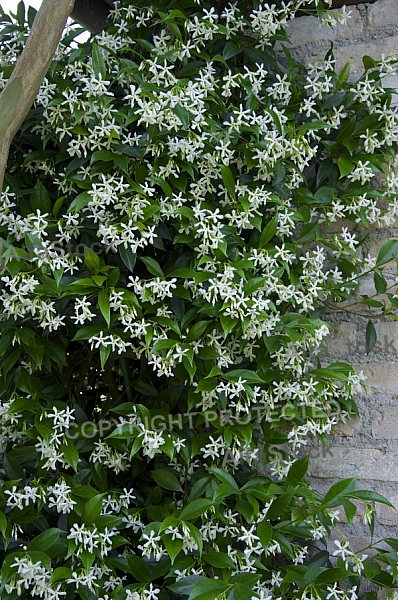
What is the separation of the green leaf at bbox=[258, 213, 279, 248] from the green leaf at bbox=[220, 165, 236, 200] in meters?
0.10

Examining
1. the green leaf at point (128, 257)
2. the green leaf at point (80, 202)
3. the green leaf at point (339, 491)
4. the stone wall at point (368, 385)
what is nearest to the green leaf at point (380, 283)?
the stone wall at point (368, 385)

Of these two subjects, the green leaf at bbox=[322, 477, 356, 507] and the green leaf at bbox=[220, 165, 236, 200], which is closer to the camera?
the green leaf at bbox=[322, 477, 356, 507]

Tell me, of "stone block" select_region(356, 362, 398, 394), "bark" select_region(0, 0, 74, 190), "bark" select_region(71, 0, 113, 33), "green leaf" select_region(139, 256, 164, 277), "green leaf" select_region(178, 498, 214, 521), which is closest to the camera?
"bark" select_region(0, 0, 74, 190)

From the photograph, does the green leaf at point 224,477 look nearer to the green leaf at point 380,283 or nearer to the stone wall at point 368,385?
the stone wall at point 368,385

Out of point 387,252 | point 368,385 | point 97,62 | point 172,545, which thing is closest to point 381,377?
point 368,385

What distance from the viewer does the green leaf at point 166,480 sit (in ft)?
5.28

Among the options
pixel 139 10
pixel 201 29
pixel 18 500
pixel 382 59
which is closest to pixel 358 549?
pixel 18 500

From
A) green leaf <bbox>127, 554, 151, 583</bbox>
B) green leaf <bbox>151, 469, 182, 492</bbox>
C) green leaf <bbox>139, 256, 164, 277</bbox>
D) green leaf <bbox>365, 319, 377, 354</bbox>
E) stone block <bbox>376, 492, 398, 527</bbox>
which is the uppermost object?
green leaf <bbox>139, 256, 164, 277</bbox>

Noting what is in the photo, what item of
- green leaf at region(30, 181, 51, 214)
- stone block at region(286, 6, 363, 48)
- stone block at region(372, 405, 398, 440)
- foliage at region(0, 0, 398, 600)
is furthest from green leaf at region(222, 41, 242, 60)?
stone block at region(372, 405, 398, 440)

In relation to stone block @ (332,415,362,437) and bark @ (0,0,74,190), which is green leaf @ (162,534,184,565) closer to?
stone block @ (332,415,362,437)

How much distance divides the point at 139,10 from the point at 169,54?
291 millimetres

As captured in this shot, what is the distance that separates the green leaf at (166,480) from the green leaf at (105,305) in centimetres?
39

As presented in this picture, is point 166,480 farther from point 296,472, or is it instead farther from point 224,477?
point 296,472

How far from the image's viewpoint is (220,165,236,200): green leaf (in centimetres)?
162
